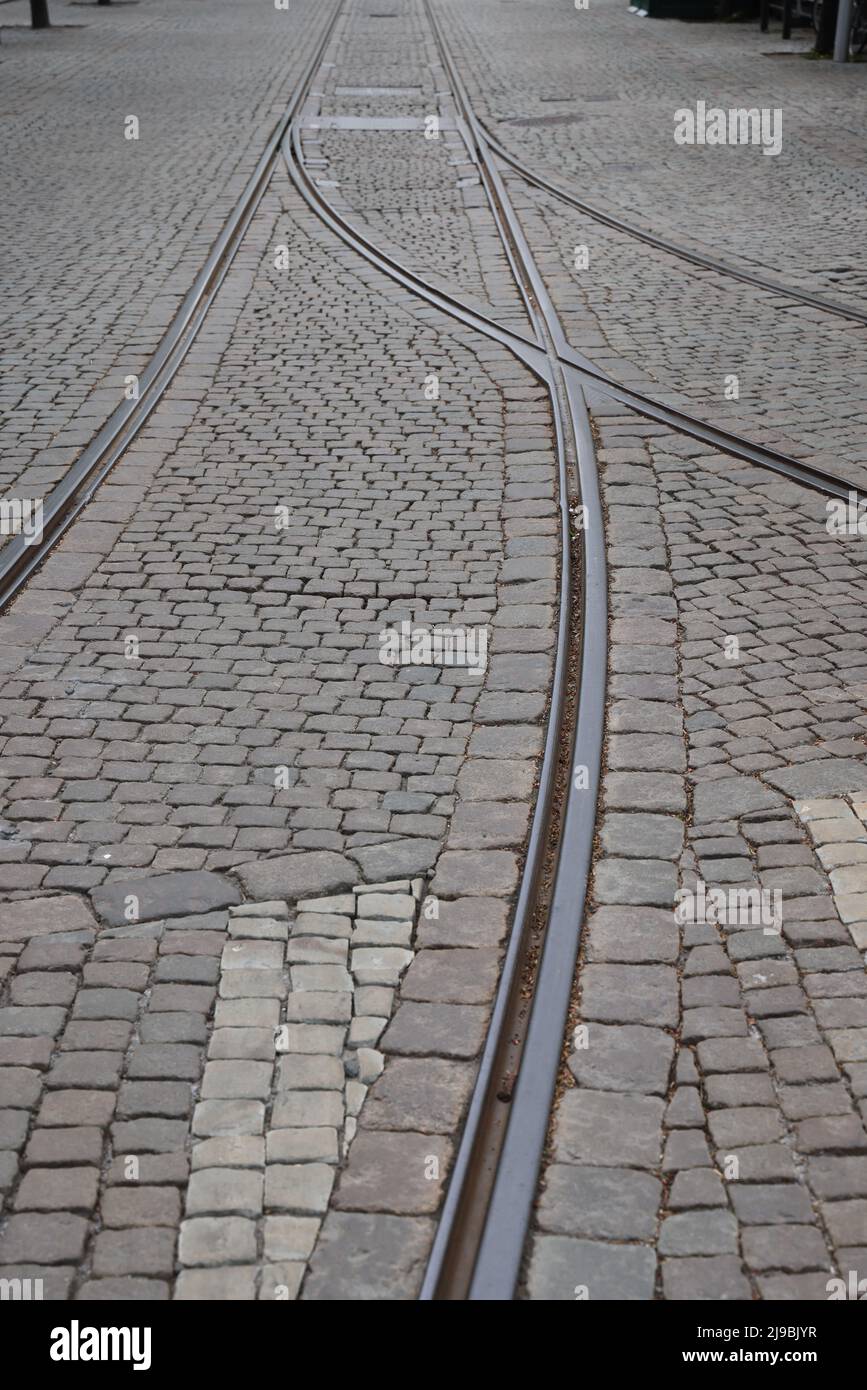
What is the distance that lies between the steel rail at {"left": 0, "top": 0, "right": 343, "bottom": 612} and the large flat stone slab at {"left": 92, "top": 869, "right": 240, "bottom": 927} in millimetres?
2337

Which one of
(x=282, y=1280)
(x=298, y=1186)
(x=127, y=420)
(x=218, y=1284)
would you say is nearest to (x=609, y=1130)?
(x=298, y=1186)

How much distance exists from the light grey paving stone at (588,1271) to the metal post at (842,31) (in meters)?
24.0

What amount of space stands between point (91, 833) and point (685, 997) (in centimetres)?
194

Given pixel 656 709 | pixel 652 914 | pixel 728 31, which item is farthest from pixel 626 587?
pixel 728 31

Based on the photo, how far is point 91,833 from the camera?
15.7 ft

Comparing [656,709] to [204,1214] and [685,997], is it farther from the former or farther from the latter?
[204,1214]

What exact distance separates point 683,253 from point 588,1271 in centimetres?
1046

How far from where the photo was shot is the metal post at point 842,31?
23453 millimetres

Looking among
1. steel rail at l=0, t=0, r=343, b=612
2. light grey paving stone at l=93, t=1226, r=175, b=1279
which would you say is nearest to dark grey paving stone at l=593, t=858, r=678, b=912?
light grey paving stone at l=93, t=1226, r=175, b=1279

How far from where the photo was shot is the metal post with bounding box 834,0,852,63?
23453mm

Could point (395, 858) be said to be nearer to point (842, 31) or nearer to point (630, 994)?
point (630, 994)

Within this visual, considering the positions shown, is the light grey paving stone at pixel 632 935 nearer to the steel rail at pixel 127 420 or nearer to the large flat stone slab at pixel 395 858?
the large flat stone slab at pixel 395 858

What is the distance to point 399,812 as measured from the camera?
491cm

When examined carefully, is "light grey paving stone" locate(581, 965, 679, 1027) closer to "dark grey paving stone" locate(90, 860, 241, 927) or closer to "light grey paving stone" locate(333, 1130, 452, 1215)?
"light grey paving stone" locate(333, 1130, 452, 1215)
